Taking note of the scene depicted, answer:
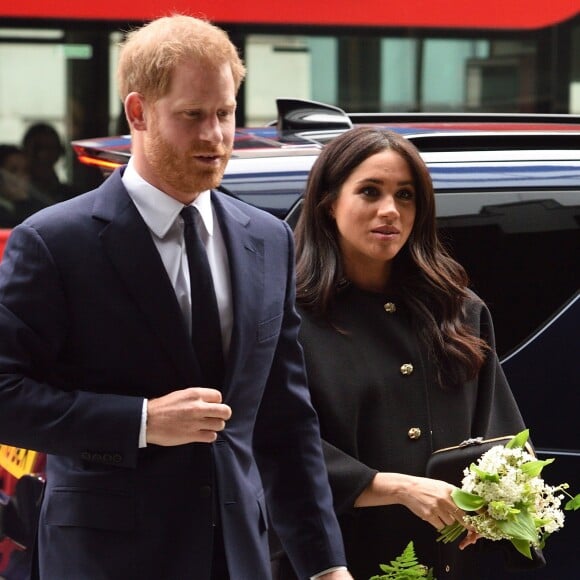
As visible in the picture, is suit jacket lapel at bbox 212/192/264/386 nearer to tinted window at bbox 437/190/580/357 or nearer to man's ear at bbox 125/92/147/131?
man's ear at bbox 125/92/147/131

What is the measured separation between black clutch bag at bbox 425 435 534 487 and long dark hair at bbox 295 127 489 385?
214mm

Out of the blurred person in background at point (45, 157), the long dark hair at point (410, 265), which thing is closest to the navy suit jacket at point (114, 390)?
the long dark hair at point (410, 265)

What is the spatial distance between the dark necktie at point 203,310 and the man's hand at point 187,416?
122mm

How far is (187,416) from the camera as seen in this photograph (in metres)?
2.18

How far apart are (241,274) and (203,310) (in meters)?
0.12

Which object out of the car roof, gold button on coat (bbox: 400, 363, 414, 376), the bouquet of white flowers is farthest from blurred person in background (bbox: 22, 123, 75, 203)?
the bouquet of white flowers

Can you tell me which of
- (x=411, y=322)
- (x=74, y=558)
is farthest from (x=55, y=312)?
(x=411, y=322)

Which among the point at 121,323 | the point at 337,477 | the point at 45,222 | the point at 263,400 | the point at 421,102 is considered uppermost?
the point at 421,102

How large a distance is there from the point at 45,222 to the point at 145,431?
0.39 metres

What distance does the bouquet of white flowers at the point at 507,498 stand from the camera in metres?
2.66

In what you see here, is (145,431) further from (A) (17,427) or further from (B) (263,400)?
(B) (263,400)

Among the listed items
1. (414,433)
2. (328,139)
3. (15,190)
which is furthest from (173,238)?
(15,190)

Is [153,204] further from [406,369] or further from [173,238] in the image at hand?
[406,369]

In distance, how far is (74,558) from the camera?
90.0 inches
